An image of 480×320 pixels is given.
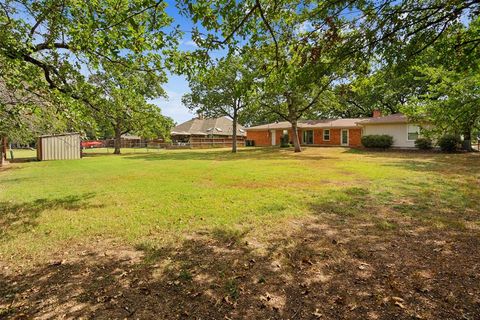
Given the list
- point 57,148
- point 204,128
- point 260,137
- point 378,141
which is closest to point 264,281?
point 57,148

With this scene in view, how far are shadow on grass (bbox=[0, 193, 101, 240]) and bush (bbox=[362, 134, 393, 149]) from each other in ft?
81.2

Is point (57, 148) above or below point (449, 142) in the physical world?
below

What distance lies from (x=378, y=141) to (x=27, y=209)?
2649 cm

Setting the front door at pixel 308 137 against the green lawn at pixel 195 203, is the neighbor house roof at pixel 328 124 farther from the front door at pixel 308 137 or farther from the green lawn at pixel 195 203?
the green lawn at pixel 195 203

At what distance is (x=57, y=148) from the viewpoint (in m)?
22.9

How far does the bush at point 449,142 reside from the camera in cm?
2112

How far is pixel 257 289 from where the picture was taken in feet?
10.9

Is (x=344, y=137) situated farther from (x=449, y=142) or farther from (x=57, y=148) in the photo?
(x=57, y=148)

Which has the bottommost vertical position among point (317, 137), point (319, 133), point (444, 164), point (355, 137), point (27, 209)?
point (27, 209)

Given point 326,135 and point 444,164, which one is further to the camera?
point 326,135

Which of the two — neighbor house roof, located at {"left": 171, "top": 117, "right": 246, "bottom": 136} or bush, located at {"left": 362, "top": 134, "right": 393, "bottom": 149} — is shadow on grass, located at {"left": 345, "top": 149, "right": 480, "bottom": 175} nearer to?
bush, located at {"left": 362, "top": 134, "right": 393, "bottom": 149}

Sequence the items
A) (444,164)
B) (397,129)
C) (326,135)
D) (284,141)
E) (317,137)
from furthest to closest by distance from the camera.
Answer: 1. (284,141)
2. (317,137)
3. (326,135)
4. (397,129)
5. (444,164)

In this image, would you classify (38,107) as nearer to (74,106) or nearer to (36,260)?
(74,106)

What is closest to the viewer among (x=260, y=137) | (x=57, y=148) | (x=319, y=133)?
(x=57, y=148)
